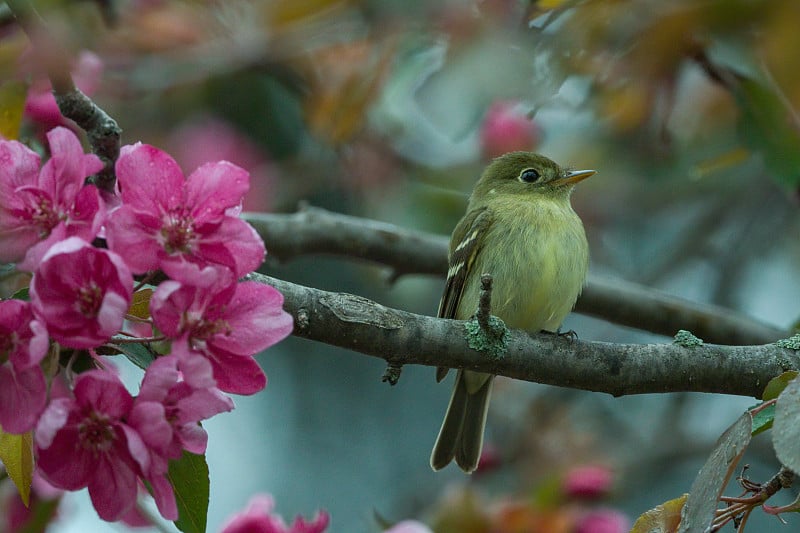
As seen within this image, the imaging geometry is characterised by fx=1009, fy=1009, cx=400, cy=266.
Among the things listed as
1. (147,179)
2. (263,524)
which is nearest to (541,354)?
(263,524)

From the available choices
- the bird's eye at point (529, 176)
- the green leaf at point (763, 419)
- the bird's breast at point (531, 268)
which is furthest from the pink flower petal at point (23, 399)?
the bird's eye at point (529, 176)

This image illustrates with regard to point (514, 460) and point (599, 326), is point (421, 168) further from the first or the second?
point (599, 326)

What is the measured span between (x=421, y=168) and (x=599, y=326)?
9.34ft

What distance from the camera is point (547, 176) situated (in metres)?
4.60

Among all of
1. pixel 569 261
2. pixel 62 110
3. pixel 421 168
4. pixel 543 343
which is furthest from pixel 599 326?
pixel 62 110

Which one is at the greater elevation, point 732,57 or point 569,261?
point 732,57

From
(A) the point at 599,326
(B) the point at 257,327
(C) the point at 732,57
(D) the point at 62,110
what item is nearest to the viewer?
(B) the point at 257,327

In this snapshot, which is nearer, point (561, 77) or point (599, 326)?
point (561, 77)

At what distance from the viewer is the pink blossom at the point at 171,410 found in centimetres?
187

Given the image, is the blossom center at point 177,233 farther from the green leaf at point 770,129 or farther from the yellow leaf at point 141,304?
the green leaf at point 770,129

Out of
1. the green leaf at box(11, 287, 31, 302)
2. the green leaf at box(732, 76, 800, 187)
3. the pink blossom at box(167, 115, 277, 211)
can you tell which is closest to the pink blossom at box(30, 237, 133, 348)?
the green leaf at box(11, 287, 31, 302)

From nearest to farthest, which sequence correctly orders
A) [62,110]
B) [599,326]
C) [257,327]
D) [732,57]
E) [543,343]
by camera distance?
[257,327] < [62,110] < [543,343] < [732,57] < [599,326]

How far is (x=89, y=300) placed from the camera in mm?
1853

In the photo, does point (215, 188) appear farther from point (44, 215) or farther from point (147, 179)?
point (44, 215)
